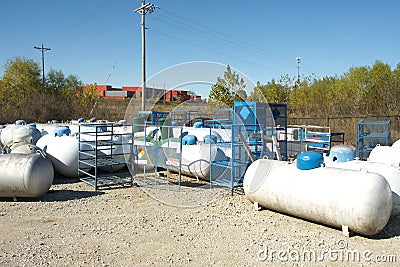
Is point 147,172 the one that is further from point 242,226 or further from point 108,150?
point 242,226

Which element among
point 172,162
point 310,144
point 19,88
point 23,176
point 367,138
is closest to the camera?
point 23,176

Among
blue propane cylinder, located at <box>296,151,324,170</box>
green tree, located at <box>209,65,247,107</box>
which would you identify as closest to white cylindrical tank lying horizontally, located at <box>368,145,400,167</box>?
blue propane cylinder, located at <box>296,151,324,170</box>

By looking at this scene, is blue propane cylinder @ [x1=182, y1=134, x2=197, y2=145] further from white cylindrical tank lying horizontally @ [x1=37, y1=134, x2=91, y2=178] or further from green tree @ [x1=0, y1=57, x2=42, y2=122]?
green tree @ [x1=0, y1=57, x2=42, y2=122]

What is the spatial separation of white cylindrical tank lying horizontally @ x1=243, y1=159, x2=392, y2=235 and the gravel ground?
27 centimetres

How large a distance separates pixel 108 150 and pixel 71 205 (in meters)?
2.90

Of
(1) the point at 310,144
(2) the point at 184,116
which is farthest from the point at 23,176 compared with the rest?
(2) the point at 184,116

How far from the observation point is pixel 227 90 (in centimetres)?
1276

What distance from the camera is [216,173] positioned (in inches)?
353

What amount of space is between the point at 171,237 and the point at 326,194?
98.5 inches

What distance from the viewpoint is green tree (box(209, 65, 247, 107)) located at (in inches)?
348

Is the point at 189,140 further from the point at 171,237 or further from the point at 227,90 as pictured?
the point at 171,237

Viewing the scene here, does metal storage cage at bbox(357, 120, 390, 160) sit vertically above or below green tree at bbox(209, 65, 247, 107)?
below

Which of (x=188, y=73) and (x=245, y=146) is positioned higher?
(x=188, y=73)

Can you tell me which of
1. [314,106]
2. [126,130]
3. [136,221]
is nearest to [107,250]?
[136,221]
